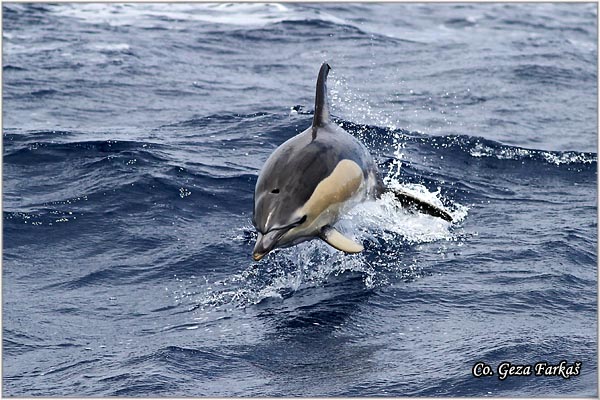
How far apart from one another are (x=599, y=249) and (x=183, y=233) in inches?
203

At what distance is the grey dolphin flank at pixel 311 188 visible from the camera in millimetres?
8691

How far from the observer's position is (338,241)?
359 inches

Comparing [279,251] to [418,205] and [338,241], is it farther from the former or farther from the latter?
[338,241]

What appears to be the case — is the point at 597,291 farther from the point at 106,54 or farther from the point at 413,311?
the point at 106,54

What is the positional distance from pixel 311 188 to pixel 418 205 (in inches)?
98.5

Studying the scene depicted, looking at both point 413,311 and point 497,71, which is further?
point 497,71

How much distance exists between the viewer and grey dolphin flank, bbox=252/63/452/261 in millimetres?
8691

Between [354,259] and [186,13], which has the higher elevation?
[186,13]

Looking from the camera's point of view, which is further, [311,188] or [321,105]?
[321,105]

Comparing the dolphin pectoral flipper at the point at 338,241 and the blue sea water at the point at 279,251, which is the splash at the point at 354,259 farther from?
the dolphin pectoral flipper at the point at 338,241

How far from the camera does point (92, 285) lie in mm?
10516

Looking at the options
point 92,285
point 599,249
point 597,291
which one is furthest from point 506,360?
point 92,285

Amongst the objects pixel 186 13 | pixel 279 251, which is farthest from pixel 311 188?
pixel 186 13

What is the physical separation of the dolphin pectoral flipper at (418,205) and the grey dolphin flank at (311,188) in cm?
91
